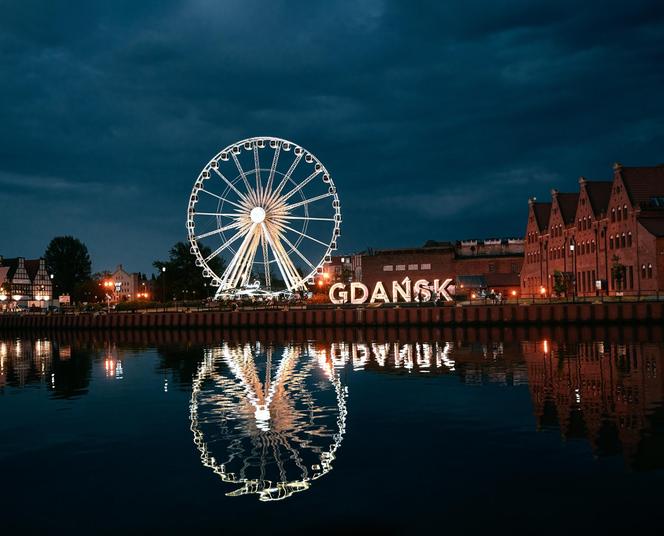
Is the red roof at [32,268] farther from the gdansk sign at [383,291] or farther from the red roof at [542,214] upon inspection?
the red roof at [542,214]

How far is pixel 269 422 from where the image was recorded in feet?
71.6

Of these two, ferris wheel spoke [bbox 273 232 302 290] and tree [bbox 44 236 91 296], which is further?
tree [bbox 44 236 91 296]

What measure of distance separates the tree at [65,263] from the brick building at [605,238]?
121 meters

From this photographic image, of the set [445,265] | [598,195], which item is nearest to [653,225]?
[598,195]

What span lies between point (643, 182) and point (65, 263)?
143861 mm

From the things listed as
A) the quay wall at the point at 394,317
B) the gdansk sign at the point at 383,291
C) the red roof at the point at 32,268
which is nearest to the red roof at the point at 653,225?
the quay wall at the point at 394,317

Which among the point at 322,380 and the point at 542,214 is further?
the point at 542,214

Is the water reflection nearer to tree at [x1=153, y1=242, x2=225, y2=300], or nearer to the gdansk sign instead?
the gdansk sign

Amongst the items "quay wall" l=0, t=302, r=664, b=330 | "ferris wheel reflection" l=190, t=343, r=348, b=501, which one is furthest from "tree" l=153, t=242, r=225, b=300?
"ferris wheel reflection" l=190, t=343, r=348, b=501

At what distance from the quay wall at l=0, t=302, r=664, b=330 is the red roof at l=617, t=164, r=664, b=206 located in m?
13.6

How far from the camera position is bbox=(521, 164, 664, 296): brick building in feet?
219

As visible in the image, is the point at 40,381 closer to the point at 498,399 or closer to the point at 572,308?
the point at 498,399

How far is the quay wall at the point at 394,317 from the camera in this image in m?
61.2

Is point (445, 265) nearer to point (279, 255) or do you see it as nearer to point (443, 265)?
point (443, 265)
